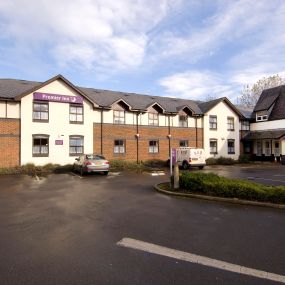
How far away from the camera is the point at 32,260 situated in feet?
17.1

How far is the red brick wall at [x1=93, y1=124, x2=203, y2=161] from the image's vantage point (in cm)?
2762

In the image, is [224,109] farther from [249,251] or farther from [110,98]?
[249,251]

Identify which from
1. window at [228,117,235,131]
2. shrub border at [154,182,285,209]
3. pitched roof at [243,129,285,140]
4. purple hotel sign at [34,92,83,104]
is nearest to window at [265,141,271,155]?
pitched roof at [243,129,285,140]

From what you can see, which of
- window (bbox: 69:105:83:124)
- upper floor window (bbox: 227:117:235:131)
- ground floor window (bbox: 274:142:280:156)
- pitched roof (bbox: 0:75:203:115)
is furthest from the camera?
upper floor window (bbox: 227:117:235:131)

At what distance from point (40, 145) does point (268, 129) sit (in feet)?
86.8

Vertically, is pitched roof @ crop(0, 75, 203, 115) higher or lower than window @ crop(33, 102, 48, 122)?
higher

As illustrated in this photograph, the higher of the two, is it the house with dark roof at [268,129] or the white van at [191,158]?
the house with dark roof at [268,129]

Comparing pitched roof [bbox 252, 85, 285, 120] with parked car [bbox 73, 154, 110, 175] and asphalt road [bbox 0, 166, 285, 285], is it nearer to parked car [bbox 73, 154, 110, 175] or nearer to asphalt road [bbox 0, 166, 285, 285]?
parked car [bbox 73, 154, 110, 175]

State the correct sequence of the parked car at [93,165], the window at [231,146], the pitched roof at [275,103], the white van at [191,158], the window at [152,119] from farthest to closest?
the window at [231,146]
the pitched roof at [275,103]
the window at [152,119]
the white van at [191,158]
the parked car at [93,165]

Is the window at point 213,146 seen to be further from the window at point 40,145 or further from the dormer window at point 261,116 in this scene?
the window at point 40,145

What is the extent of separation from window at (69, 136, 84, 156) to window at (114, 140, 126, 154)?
333cm

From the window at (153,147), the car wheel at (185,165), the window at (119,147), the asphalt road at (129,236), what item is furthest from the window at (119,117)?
the asphalt road at (129,236)

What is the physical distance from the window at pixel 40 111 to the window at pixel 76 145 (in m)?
2.83

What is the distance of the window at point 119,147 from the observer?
28.2 m
